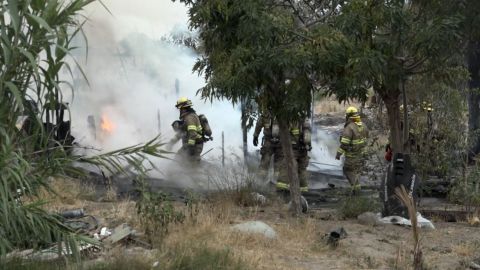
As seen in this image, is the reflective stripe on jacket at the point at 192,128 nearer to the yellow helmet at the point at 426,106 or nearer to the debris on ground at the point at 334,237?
the yellow helmet at the point at 426,106

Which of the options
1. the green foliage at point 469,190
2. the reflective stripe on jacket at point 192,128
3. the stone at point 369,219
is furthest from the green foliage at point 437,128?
the reflective stripe on jacket at point 192,128

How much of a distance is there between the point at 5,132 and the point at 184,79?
15427 millimetres

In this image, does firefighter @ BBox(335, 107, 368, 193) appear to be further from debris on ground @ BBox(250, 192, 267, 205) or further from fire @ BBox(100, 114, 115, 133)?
fire @ BBox(100, 114, 115, 133)

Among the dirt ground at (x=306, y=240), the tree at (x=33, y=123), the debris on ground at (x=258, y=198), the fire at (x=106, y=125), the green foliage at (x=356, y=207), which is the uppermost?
the fire at (x=106, y=125)

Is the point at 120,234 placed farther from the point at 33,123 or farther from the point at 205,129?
the point at 205,129

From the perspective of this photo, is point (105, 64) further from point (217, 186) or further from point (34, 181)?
point (34, 181)

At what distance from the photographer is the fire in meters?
15.1

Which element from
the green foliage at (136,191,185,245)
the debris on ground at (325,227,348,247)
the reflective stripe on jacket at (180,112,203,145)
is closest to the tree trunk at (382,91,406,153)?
the debris on ground at (325,227,348,247)

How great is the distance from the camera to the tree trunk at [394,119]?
817 centimetres

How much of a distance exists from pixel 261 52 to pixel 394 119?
8.01ft

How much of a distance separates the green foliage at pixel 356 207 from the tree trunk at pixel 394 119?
754mm

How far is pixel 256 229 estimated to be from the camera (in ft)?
20.9

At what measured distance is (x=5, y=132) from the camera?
3.85 m

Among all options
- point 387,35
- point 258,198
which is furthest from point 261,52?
point 258,198
